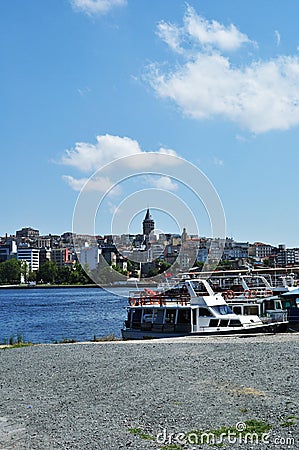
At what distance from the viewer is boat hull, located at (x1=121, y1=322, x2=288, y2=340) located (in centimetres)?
2794

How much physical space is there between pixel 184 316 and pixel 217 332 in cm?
189

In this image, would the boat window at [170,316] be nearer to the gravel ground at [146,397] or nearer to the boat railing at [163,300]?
the boat railing at [163,300]

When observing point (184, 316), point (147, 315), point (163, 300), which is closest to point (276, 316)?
point (184, 316)

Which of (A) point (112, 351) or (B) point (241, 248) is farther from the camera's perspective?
(B) point (241, 248)

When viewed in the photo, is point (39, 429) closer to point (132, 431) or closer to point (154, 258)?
point (132, 431)

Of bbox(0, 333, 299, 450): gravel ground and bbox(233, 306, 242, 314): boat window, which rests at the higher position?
bbox(233, 306, 242, 314): boat window

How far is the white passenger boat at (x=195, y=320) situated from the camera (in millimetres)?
28469

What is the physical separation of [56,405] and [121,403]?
122 centimetres

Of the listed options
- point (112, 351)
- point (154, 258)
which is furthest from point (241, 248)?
point (112, 351)

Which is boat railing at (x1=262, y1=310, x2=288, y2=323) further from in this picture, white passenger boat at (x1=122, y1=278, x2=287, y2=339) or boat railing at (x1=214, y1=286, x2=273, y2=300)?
boat railing at (x1=214, y1=286, x2=273, y2=300)

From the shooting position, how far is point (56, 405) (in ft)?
38.0

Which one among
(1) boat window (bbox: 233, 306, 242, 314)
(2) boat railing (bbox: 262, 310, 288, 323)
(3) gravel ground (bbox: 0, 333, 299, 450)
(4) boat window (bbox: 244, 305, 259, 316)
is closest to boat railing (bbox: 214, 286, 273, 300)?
(4) boat window (bbox: 244, 305, 259, 316)

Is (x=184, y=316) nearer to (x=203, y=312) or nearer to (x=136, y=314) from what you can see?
(x=203, y=312)

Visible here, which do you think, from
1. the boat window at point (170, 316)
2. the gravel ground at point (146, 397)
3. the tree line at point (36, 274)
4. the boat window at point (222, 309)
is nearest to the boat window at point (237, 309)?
the boat window at point (222, 309)
